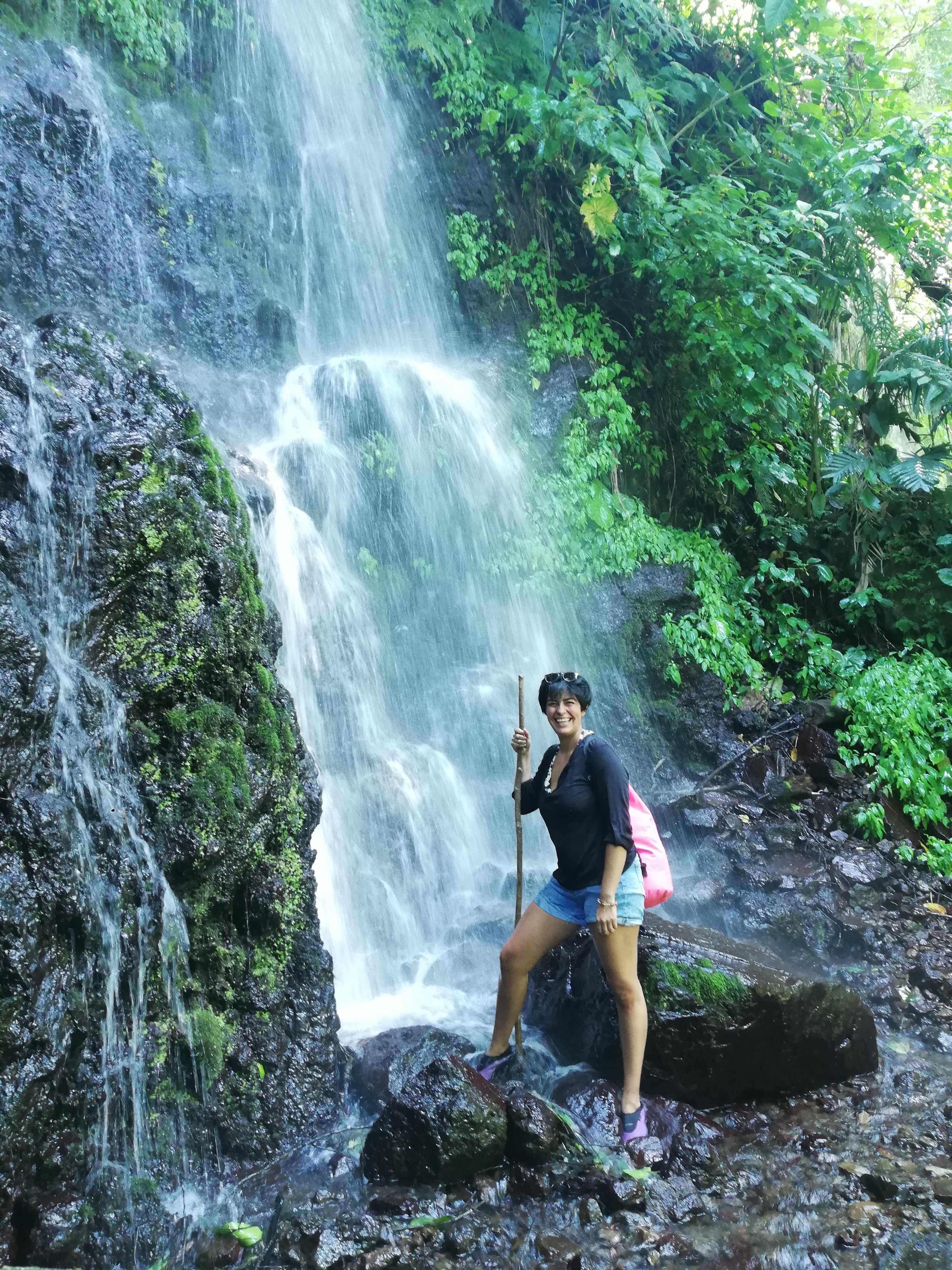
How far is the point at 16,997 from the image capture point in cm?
329

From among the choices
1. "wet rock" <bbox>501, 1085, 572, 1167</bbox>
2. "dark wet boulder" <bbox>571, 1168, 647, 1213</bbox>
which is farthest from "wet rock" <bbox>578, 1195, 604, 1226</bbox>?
"wet rock" <bbox>501, 1085, 572, 1167</bbox>

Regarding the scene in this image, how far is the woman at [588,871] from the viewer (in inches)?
147

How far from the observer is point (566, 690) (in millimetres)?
3945

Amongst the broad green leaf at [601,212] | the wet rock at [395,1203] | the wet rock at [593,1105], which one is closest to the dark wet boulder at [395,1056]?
the wet rock at [593,1105]

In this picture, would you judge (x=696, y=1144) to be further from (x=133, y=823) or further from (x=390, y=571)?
(x=390, y=571)

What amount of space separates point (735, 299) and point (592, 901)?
8.35 m

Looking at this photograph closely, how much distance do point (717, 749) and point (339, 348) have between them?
645cm

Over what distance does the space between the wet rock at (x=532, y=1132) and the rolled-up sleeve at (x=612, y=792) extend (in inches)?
50.4

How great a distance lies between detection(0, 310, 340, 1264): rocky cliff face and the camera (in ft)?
11.2

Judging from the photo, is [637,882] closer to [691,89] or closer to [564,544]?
[564,544]

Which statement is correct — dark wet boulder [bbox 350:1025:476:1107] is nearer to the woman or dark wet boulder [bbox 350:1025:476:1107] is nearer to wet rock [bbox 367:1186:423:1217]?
wet rock [bbox 367:1186:423:1217]

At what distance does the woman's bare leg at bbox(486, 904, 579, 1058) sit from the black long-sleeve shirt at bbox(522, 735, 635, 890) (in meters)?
0.22

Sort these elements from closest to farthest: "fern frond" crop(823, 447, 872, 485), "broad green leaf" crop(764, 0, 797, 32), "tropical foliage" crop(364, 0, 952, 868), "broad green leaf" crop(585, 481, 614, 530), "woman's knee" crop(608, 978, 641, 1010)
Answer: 1. "woman's knee" crop(608, 978, 641, 1010)
2. "broad green leaf" crop(585, 481, 614, 530)
3. "tropical foliage" crop(364, 0, 952, 868)
4. "broad green leaf" crop(764, 0, 797, 32)
5. "fern frond" crop(823, 447, 872, 485)

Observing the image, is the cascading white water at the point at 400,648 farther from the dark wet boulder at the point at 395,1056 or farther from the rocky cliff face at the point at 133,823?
the rocky cliff face at the point at 133,823
